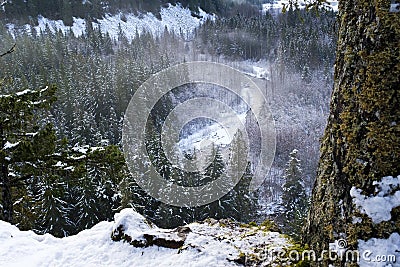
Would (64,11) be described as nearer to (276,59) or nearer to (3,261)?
(276,59)

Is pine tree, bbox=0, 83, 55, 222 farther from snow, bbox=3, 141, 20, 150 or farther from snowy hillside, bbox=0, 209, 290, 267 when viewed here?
snowy hillside, bbox=0, 209, 290, 267

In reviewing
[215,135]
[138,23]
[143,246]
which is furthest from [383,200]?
[138,23]

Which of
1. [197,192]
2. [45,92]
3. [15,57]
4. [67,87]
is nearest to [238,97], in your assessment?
[67,87]

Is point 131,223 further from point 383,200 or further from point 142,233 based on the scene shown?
point 383,200

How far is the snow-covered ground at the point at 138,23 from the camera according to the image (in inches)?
3460

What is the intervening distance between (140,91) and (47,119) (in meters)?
16.5

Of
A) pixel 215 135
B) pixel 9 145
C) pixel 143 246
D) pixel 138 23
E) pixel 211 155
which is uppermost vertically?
pixel 138 23

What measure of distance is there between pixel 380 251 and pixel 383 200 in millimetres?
378

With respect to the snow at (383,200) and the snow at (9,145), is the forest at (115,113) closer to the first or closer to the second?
the snow at (9,145)

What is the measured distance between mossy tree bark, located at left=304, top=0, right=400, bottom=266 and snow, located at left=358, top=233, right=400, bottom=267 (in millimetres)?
40

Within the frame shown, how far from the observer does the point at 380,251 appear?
8.65 feet

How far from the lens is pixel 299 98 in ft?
226

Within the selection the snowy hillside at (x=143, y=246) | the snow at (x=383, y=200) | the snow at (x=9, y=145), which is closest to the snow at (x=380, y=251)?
the snow at (x=383, y=200)

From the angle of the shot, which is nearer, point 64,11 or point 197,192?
point 197,192
